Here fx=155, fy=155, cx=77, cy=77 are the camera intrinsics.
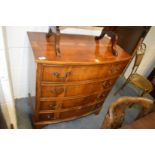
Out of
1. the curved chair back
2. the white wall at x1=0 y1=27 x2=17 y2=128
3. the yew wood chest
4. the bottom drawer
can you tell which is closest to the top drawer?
the yew wood chest

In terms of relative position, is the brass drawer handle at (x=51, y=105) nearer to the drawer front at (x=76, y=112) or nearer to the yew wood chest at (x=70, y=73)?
the yew wood chest at (x=70, y=73)

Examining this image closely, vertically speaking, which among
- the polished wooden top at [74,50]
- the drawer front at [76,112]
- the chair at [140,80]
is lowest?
the drawer front at [76,112]

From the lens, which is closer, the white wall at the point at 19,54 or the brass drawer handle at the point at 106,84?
the white wall at the point at 19,54

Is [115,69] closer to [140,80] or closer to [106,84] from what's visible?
[106,84]

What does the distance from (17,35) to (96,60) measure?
2.51 feet

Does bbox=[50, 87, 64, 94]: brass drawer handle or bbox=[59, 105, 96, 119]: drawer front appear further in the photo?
bbox=[59, 105, 96, 119]: drawer front

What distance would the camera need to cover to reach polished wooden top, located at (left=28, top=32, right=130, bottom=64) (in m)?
1.17

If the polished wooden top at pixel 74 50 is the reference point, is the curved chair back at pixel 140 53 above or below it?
below

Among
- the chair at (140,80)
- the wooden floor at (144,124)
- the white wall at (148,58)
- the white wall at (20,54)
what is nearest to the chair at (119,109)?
the wooden floor at (144,124)

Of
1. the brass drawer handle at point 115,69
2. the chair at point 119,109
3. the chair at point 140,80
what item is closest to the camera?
the chair at point 119,109

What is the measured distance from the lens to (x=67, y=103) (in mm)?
1563

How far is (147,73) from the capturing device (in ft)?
9.12

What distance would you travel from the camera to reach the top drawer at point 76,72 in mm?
1185

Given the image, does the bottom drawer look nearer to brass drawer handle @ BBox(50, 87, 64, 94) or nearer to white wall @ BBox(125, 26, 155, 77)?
brass drawer handle @ BBox(50, 87, 64, 94)
